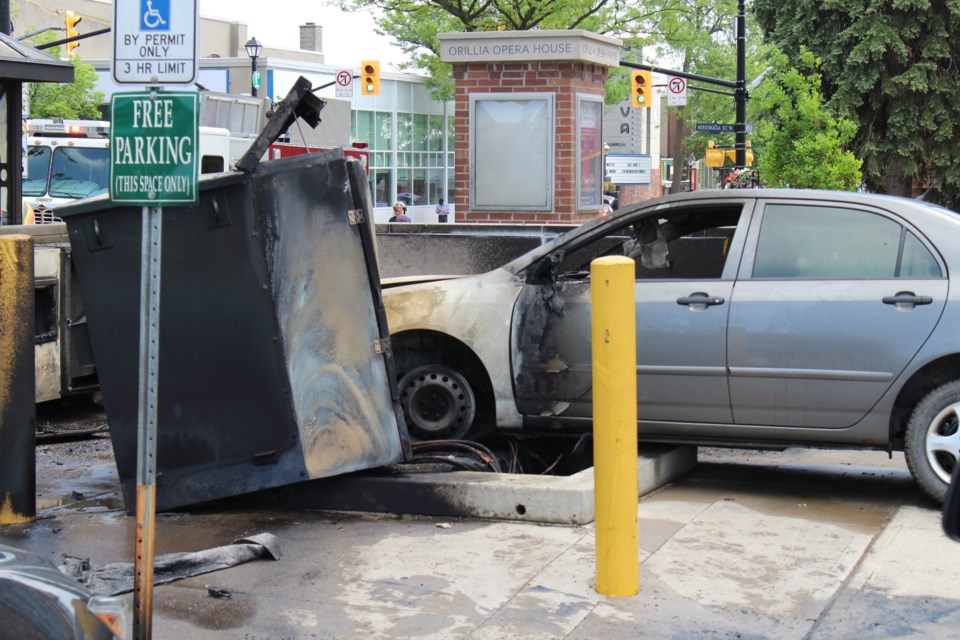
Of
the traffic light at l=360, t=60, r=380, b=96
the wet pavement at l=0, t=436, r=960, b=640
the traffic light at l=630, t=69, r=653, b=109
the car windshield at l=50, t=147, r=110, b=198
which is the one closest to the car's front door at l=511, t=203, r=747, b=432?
the wet pavement at l=0, t=436, r=960, b=640

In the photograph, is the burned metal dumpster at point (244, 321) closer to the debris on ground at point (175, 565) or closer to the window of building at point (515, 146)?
the debris on ground at point (175, 565)

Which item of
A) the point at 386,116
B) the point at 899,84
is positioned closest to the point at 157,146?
the point at 899,84

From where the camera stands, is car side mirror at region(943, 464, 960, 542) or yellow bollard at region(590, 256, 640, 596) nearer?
car side mirror at region(943, 464, 960, 542)

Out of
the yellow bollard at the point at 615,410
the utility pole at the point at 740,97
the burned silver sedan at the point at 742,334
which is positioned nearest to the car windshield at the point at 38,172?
the utility pole at the point at 740,97

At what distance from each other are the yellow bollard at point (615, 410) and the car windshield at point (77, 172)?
18.9 meters

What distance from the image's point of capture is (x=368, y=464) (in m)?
6.34

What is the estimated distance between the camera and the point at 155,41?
454cm

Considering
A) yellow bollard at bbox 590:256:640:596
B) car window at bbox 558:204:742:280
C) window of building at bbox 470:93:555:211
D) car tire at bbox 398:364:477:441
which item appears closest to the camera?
yellow bollard at bbox 590:256:640:596

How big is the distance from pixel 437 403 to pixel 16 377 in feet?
7.90

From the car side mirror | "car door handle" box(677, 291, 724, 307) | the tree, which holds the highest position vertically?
the tree

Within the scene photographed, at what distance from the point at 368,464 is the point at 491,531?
2.42 feet

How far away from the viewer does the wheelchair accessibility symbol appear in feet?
14.8

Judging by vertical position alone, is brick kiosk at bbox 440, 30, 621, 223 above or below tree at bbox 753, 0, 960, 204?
below

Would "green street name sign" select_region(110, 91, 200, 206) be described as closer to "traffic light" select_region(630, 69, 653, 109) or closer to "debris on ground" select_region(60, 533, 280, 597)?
"debris on ground" select_region(60, 533, 280, 597)
